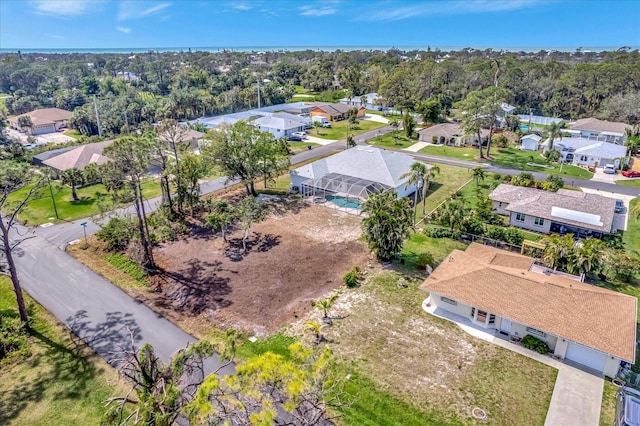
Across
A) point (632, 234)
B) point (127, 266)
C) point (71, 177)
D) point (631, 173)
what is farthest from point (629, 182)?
point (71, 177)

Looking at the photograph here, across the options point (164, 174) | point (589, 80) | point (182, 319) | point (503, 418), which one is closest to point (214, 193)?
point (164, 174)

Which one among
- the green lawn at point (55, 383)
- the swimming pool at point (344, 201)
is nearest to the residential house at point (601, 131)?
the swimming pool at point (344, 201)

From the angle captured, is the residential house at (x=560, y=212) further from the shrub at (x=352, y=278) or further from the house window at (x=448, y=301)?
the shrub at (x=352, y=278)

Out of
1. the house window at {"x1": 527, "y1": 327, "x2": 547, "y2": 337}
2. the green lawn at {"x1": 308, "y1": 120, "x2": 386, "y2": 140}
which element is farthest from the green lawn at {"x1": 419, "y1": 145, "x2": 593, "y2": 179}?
the house window at {"x1": 527, "y1": 327, "x2": 547, "y2": 337}

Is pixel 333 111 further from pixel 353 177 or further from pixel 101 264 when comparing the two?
pixel 101 264

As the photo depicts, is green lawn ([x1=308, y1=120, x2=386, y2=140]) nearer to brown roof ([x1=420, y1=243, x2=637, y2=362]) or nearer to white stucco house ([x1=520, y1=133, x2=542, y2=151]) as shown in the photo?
white stucco house ([x1=520, y1=133, x2=542, y2=151])

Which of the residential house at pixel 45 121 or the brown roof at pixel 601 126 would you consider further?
the residential house at pixel 45 121

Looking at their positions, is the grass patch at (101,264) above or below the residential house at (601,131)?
below
